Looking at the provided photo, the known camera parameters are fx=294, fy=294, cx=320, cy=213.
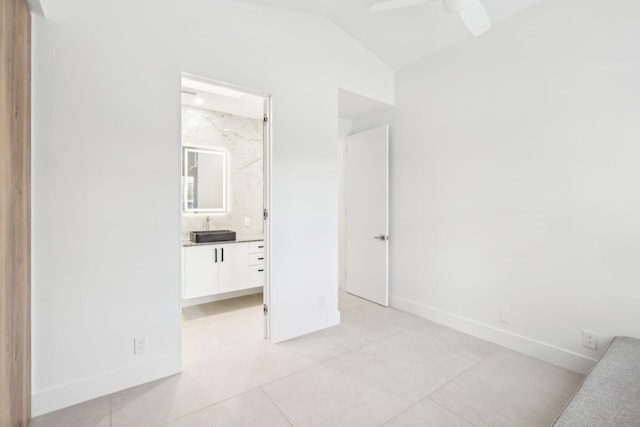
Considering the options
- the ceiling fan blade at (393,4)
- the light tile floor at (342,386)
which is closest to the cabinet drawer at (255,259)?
the light tile floor at (342,386)

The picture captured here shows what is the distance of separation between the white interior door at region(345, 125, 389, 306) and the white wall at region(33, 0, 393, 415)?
58.5 inches

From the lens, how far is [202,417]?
1694mm

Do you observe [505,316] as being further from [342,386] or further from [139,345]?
[139,345]

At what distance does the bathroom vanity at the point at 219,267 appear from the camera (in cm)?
334

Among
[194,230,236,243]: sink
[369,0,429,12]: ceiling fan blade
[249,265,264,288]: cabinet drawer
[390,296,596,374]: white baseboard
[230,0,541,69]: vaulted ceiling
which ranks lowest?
[390,296,596,374]: white baseboard

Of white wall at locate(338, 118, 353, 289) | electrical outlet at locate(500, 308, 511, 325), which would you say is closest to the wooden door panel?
electrical outlet at locate(500, 308, 511, 325)

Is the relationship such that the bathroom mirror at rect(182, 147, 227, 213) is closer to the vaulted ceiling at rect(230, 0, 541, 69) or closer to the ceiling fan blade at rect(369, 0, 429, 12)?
the vaulted ceiling at rect(230, 0, 541, 69)

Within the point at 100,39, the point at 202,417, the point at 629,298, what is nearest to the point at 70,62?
the point at 100,39

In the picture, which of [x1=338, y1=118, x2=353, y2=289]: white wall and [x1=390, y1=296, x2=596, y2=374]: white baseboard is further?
[x1=338, y1=118, x2=353, y2=289]: white wall

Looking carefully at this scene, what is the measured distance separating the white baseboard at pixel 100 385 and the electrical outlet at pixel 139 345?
0.32 feet

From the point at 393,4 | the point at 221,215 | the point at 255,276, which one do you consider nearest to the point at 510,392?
the point at 393,4

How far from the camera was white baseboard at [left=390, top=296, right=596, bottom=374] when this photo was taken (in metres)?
2.21

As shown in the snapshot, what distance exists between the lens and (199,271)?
340cm

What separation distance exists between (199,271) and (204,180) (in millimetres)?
1230
